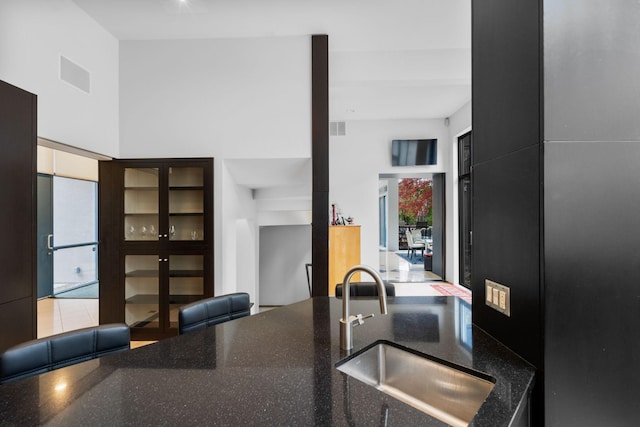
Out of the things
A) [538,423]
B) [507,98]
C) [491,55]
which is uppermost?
[491,55]

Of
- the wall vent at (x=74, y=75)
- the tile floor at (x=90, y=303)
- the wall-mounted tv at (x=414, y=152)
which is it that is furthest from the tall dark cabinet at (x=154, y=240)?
the wall-mounted tv at (x=414, y=152)

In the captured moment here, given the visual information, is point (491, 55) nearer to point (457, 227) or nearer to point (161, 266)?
point (161, 266)

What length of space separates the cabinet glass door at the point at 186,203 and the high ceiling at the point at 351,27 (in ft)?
4.89

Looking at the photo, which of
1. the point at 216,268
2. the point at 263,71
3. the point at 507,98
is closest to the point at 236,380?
the point at 507,98

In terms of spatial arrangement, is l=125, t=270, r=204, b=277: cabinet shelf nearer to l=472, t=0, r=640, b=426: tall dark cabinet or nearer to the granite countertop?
the granite countertop

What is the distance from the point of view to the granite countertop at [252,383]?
0.83 metres

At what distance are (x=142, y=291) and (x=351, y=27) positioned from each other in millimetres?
3710

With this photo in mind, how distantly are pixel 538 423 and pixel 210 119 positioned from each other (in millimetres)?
3482

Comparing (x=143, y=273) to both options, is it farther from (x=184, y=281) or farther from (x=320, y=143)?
(x=320, y=143)

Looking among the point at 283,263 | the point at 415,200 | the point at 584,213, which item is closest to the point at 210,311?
the point at 584,213

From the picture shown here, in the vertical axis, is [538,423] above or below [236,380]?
below

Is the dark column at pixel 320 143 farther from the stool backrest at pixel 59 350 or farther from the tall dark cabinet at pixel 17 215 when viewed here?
the tall dark cabinet at pixel 17 215

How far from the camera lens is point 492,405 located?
0.88 metres

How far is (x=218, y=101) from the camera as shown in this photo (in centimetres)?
334
